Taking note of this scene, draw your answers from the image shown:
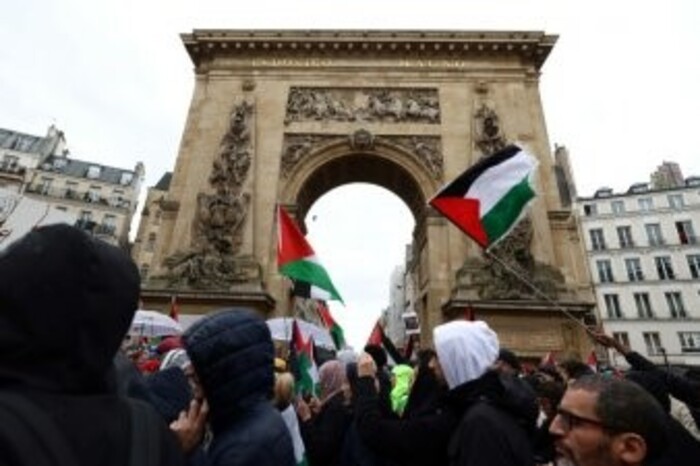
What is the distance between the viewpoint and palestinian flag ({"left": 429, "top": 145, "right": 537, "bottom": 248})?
6.84 meters

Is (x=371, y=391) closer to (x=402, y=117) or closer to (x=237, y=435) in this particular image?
(x=237, y=435)

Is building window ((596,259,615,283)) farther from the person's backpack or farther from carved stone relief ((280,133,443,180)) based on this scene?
→ the person's backpack

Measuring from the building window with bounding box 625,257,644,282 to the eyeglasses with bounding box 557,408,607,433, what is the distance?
155ft

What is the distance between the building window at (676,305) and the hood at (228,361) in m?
46.9

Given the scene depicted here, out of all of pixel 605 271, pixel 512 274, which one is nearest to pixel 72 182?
pixel 512 274

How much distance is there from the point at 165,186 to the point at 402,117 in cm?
3904

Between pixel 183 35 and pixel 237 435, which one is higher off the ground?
pixel 183 35

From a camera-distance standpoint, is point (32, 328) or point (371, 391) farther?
point (371, 391)

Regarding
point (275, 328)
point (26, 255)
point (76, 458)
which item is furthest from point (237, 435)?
point (275, 328)

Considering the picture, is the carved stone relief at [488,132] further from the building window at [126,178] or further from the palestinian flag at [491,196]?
the building window at [126,178]

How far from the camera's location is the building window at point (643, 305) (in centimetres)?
4112

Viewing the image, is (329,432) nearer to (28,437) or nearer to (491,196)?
(28,437)

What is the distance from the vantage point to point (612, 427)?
2.01 m

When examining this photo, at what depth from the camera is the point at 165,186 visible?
52688 mm
